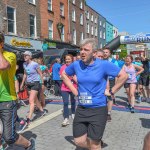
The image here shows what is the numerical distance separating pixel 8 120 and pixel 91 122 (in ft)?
3.65

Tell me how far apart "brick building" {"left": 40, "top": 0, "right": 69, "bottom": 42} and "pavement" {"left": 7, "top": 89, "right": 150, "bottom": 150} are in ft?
58.6

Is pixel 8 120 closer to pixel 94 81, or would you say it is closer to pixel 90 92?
pixel 90 92

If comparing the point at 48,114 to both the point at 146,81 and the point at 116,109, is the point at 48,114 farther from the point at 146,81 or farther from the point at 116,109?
the point at 146,81

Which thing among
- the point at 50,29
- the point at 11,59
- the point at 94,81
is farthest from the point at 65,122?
the point at 50,29

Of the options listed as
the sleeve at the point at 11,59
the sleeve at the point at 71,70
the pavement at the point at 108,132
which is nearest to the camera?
the sleeve at the point at 11,59

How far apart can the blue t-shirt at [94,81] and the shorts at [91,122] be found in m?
0.08

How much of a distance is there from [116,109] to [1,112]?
17.5 ft

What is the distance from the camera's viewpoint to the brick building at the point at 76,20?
3153 cm

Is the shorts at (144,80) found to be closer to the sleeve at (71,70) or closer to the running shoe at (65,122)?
the running shoe at (65,122)

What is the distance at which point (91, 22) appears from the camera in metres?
41.5

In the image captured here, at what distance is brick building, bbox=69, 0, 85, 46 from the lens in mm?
31531

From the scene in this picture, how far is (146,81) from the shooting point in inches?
417

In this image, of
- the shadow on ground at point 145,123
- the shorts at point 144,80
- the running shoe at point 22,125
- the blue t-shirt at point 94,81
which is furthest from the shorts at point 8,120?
the shorts at point 144,80

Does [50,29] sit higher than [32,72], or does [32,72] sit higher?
[50,29]
